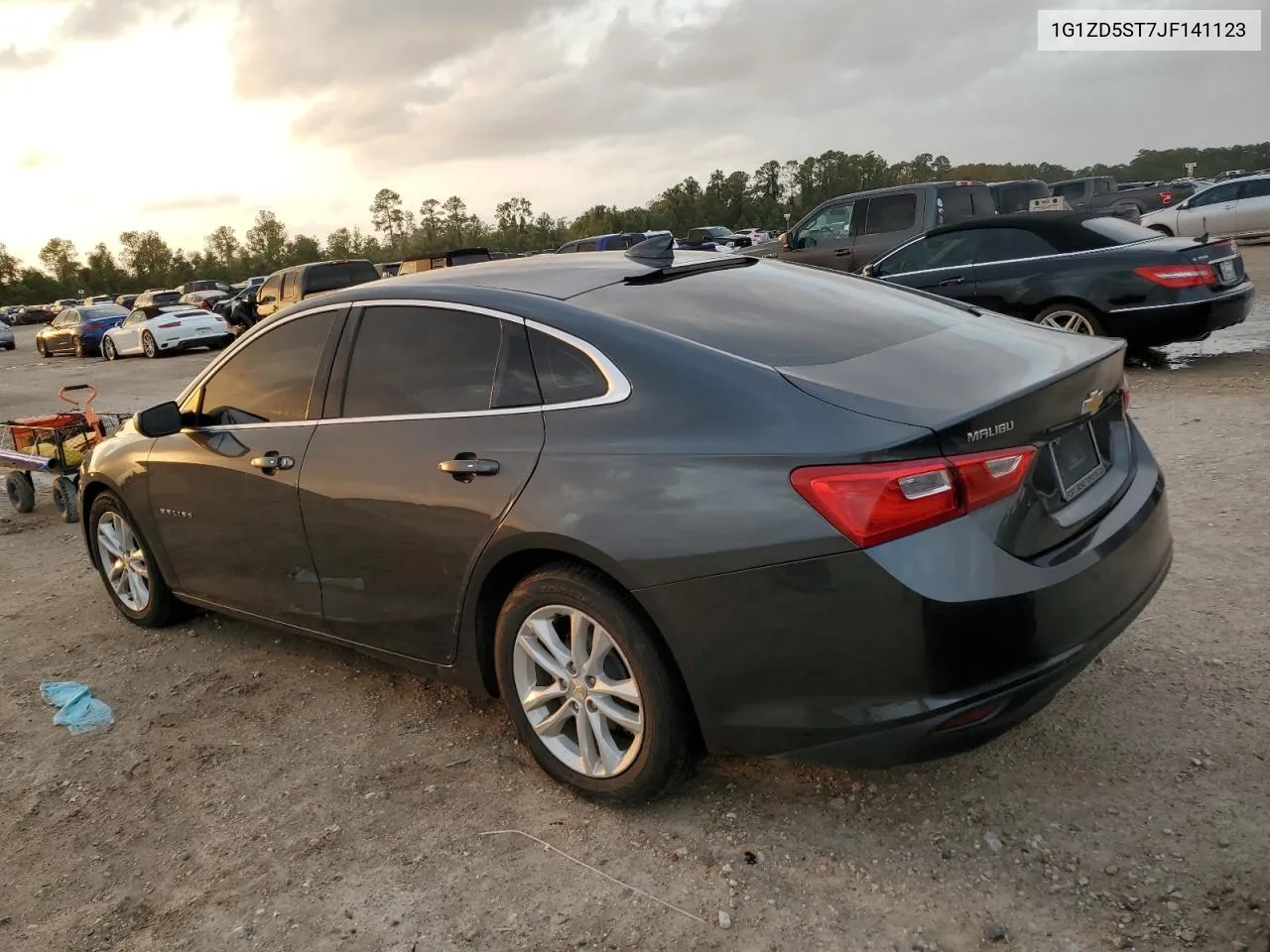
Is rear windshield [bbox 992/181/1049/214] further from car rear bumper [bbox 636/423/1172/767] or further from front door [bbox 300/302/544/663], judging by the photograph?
car rear bumper [bbox 636/423/1172/767]

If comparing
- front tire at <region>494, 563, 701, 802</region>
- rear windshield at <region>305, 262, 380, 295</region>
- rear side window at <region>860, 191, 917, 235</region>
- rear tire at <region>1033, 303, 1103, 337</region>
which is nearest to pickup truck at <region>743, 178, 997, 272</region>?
rear side window at <region>860, 191, 917, 235</region>

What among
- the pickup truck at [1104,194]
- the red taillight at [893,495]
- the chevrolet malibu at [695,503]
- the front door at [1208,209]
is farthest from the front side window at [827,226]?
the front door at [1208,209]

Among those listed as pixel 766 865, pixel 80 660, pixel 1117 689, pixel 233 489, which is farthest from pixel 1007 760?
pixel 80 660

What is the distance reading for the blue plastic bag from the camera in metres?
4.04

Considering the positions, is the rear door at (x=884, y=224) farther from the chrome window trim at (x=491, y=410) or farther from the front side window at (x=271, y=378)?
the chrome window trim at (x=491, y=410)

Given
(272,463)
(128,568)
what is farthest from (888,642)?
(128,568)

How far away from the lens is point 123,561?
5.00m

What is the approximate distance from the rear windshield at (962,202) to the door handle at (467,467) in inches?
453

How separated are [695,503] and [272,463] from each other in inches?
78.6

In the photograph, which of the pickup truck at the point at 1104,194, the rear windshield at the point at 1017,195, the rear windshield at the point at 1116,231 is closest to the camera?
the rear windshield at the point at 1116,231

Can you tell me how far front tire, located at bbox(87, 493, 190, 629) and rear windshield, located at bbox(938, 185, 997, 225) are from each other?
1119cm

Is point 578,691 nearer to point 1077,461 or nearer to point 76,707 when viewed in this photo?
point 1077,461

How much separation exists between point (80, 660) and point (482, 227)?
8894cm

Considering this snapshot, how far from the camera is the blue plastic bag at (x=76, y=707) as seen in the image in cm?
404
